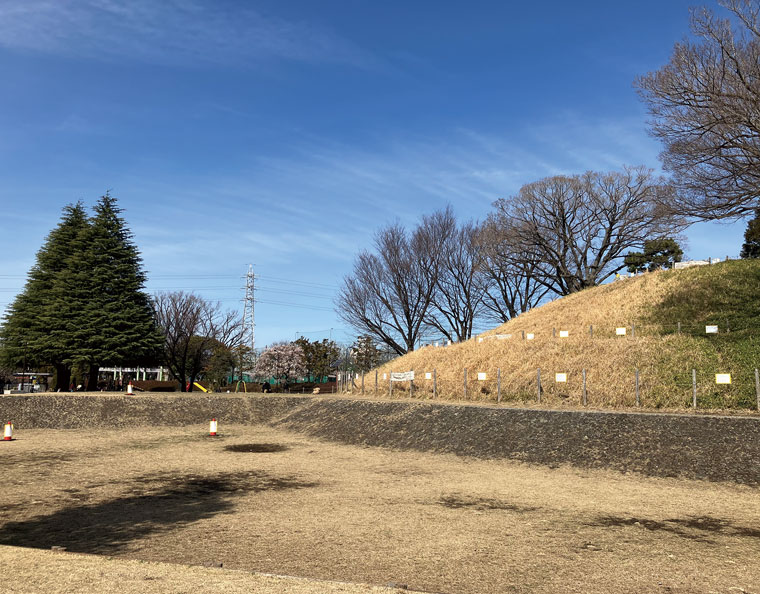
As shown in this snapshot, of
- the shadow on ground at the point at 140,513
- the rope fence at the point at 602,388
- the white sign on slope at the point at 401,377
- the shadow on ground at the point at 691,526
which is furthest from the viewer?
the white sign on slope at the point at 401,377

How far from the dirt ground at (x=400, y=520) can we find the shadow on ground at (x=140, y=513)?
0.13 ft

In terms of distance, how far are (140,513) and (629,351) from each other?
2009cm

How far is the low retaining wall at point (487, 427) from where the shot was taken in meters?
13.9

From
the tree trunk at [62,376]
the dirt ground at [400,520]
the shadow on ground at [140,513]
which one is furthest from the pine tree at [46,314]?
the shadow on ground at [140,513]

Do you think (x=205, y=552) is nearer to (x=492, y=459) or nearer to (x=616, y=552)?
(x=616, y=552)

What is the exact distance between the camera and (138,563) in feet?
20.0

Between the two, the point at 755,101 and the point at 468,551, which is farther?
the point at 755,101

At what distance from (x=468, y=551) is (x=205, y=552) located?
3.18 meters

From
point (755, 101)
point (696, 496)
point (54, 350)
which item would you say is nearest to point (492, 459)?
point (696, 496)

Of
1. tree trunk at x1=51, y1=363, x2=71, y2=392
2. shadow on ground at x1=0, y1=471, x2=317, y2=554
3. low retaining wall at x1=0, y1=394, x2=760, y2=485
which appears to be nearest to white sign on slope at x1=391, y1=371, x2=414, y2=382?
low retaining wall at x1=0, y1=394, x2=760, y2=485

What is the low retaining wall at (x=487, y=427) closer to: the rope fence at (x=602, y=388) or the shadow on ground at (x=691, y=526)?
the rope fence at (x=602, y=388)

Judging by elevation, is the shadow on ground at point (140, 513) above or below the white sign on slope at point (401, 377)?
below

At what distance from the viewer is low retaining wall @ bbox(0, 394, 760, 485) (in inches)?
546

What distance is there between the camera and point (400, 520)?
9.07 meters
